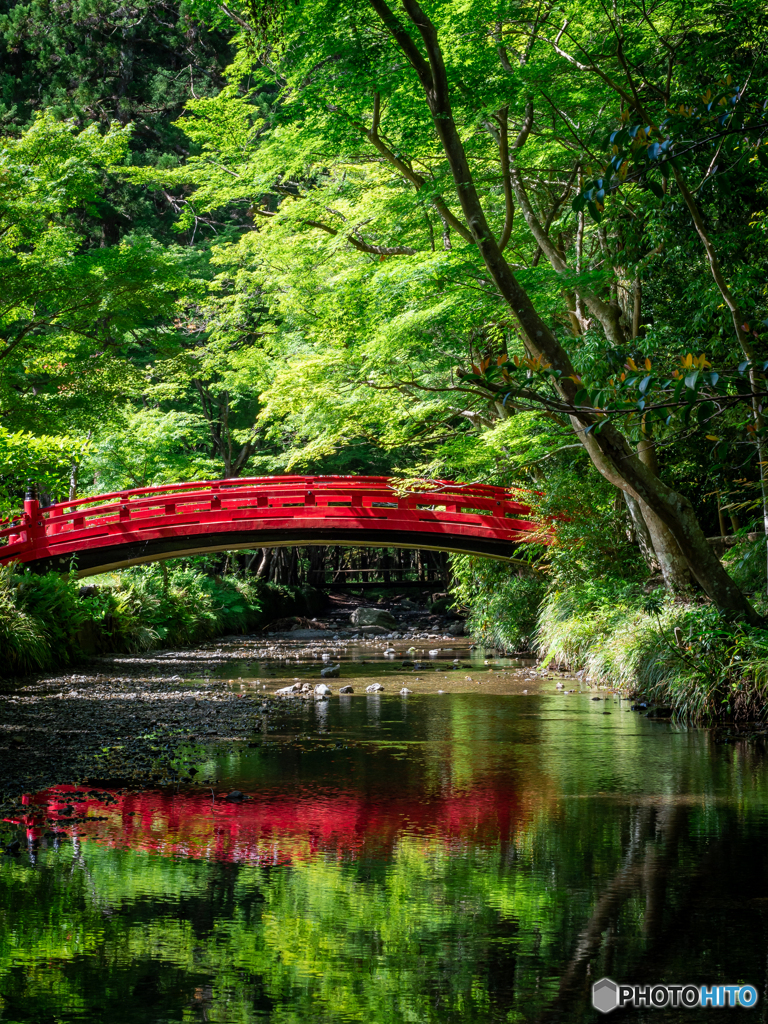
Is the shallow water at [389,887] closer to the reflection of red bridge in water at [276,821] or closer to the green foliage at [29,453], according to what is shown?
the reflection of red bridge in water at [276,821]

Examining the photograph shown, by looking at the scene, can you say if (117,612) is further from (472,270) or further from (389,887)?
(389,887)

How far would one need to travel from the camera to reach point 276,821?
15.7 ft

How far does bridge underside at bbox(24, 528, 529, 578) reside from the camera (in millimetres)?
15172

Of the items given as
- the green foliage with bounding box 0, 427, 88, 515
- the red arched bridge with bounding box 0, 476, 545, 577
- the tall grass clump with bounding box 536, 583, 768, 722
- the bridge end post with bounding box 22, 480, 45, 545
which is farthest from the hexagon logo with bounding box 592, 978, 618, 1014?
the bridge end post with bounding box 22, 480, 45, 545

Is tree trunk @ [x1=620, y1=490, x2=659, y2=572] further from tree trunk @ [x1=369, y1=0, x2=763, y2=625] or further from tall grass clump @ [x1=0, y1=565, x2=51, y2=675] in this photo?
tall grass clump @ [x1=0, y1=565, x2=51, y2=675]

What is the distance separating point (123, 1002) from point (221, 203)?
1535cm

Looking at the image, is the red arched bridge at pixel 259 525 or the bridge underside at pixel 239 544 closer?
the red arched bridge at pixel 259 525

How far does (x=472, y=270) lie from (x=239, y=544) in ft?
24.9

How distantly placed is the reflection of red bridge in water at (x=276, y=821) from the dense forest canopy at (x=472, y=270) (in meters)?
2.20

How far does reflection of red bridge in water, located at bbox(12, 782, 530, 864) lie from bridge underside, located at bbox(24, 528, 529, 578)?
383 inches

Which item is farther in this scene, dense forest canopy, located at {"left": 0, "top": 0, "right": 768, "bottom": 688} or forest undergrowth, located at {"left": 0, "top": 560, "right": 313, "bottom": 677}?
forest undergrowth, located at {"left": 0, "top": 560, "right": 313, "bottom": 677}

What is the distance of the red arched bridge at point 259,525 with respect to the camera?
14922mm

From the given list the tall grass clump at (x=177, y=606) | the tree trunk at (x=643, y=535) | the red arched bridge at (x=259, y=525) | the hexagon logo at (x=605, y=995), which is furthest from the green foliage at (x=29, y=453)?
the hexagon logo at (x=605, y=995)

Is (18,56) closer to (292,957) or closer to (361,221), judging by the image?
(361,221)
